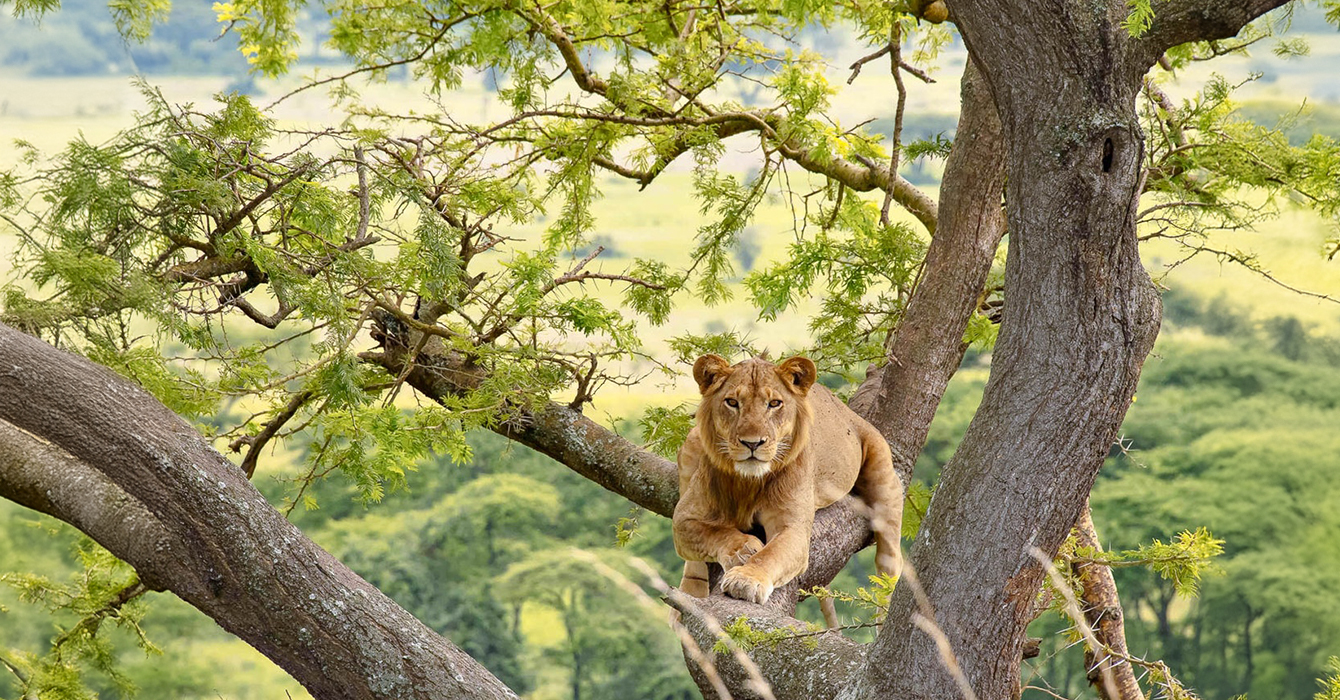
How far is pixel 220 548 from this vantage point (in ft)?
10.8

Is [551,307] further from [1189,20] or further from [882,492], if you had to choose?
[1189,20]

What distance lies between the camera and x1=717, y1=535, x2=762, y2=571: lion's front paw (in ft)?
13.9

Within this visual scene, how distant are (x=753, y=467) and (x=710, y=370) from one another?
0.41 meters

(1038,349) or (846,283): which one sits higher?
(846,283)

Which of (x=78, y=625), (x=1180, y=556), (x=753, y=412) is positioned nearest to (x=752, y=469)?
(x=753, y=412)

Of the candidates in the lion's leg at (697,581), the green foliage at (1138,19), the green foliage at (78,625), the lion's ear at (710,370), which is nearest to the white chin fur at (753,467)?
the lion's ear at (710,370)

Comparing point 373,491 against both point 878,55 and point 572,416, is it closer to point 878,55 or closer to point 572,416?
point 572,416

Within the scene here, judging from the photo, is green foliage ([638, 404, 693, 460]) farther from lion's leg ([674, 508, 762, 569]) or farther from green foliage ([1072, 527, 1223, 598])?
green foliage ([1072, 527, 1223, 598])

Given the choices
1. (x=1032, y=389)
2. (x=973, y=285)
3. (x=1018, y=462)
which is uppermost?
(x=973, y=285)

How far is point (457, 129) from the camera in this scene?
5883 millimetres

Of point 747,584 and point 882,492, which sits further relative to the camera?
point 882,492

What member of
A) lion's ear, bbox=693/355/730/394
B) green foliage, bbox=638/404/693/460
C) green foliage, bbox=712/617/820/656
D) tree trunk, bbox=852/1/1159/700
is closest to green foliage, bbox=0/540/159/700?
green foliage, bbox=638/404/693/460

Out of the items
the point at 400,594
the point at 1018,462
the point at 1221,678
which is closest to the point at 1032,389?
the point at 1018,462

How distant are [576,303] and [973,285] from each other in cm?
193
